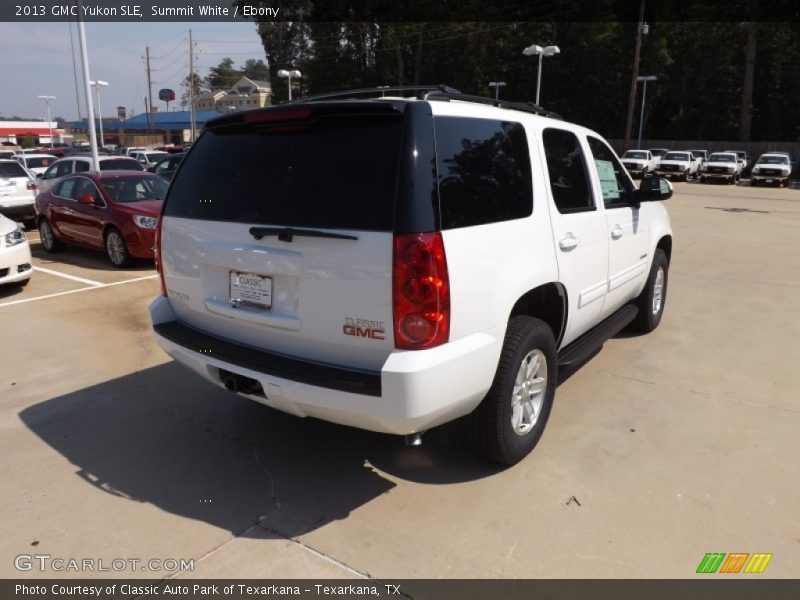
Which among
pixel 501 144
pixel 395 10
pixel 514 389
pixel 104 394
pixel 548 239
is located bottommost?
pixel 104 394

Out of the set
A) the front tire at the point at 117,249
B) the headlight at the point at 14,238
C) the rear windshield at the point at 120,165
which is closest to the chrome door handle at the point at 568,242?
the headlight at the point at 14,238

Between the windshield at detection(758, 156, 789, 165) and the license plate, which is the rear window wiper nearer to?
the license plate

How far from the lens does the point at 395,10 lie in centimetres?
5250

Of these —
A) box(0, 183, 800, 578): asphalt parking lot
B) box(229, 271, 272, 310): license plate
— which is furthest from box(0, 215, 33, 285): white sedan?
box(229, 271, 272, 310): license plate

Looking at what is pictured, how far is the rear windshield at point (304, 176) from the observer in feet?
9.24

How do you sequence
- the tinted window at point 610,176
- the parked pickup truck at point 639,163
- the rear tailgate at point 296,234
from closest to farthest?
the rear tailgate at point 296,234 → the tinted window at point 610,176 → the parked pickup truck at point 639,163

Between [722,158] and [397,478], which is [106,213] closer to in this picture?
[397,478]

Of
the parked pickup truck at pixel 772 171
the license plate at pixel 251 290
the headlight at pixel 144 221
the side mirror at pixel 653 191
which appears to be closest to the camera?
the license plate at pixel 251 290

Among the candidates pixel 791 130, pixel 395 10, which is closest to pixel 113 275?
pixel 395 10

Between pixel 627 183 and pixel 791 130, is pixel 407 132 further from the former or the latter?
pixel 791 130

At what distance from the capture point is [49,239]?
10.8m

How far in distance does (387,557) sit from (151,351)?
3694 mm

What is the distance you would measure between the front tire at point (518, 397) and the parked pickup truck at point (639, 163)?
107ft

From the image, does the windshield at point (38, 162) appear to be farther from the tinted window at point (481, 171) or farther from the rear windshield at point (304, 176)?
the tinted window at point (481, 171)
